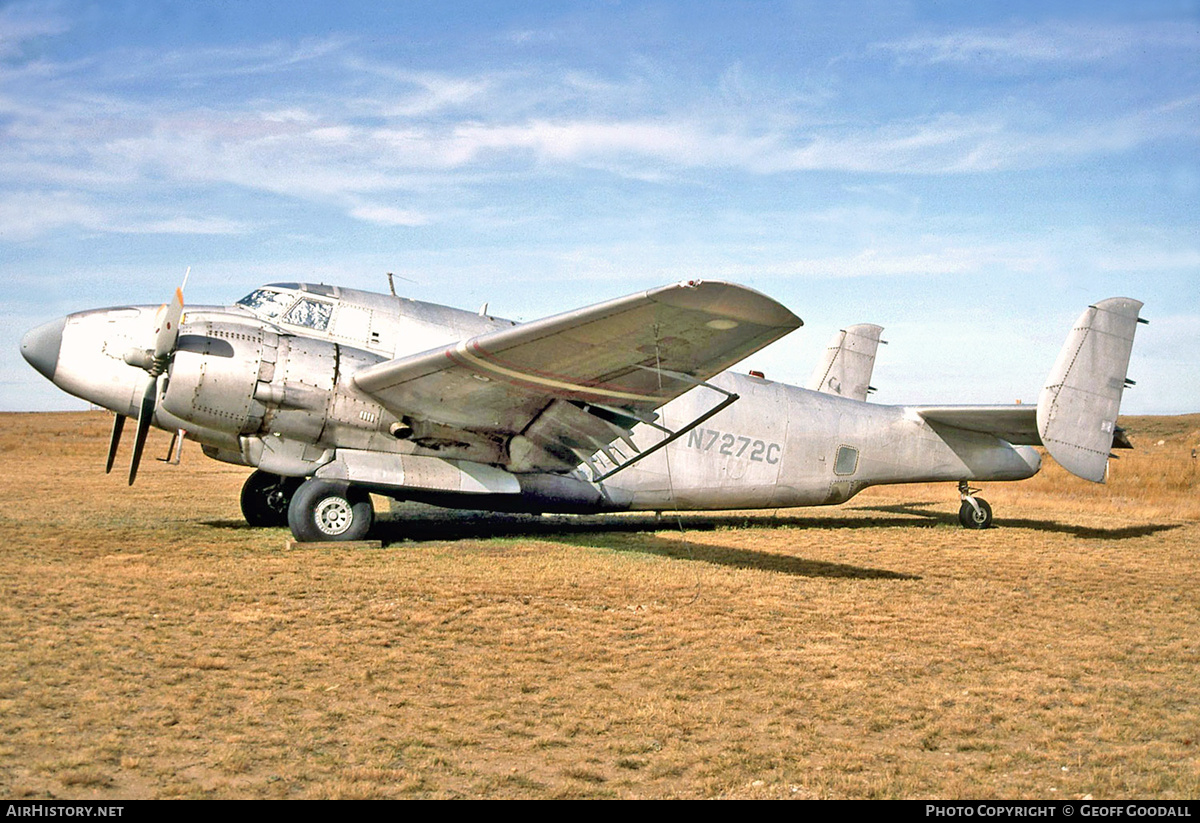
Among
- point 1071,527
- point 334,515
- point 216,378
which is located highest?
point 1071,527

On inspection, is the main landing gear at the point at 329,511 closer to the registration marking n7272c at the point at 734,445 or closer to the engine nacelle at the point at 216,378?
the engine nacelle at the point at 216,378

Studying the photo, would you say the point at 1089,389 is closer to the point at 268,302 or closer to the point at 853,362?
the point at 853,362

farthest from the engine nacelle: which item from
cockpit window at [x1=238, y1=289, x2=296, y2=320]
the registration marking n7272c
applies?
the registration marking n7272c

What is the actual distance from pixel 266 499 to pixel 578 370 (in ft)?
19.7

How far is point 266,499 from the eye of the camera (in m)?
13.0

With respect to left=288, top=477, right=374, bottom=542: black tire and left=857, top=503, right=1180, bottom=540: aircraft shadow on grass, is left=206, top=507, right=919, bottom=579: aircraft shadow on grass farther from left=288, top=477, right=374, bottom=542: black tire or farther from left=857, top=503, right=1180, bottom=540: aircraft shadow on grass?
left=857, top=503, right=1180, bottom=540: aircraft shadow on grass

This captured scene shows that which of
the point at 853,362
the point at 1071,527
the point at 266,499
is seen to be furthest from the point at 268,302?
the point at 1071,527

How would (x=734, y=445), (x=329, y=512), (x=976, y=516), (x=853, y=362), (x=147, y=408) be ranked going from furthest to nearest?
(x=853, y=362)
(x=976, y=516)
(x=734, y=445)
(x=329, y=512)
(x=147, y=408)

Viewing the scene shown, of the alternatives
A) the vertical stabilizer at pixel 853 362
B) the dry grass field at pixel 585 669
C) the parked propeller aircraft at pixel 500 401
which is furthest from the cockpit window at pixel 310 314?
the vertical stabilizer at pixel 853 362

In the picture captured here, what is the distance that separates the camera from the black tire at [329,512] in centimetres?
1079

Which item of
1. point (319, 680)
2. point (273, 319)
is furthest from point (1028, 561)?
point (273, 319)

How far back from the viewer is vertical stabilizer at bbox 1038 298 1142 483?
1353cm

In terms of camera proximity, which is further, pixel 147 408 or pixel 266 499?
pixel 266 499

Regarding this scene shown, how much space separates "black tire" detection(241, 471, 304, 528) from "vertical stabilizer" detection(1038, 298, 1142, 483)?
442 inches
